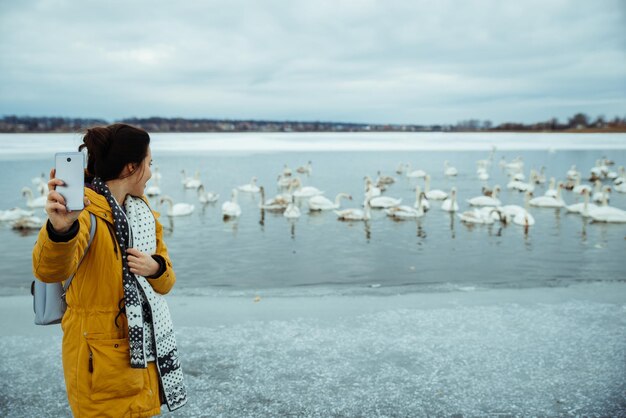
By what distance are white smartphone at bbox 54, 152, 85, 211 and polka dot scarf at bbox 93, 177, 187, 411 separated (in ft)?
0.97

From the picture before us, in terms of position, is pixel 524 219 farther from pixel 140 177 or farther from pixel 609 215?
pixel 140 177

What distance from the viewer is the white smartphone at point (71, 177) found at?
1787 mm

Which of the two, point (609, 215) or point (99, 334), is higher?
point (99, 334)

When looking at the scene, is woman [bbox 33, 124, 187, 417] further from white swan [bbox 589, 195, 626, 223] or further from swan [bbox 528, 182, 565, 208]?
swan [bbox 528, 182, 565, 208]

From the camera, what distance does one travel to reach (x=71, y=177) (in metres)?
1.82

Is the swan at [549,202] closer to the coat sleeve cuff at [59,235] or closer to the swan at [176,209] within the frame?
the swan at [176,209]

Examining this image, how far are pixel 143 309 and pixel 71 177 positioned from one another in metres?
0.66

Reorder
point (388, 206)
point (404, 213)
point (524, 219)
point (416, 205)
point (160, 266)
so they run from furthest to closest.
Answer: point (388, 206), point (416, 205), point (404, 213), point (524, 219), point (160, 266)

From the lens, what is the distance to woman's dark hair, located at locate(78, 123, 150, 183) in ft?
7.00

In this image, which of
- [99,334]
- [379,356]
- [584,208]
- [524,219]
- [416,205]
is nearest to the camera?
[99,334]

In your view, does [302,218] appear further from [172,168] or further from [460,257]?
[172,168]

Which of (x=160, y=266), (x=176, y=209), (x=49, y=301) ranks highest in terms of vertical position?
(x=160, y=266)

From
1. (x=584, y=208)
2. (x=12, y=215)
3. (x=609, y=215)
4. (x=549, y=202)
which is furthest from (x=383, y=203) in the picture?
(x=12, y=215)

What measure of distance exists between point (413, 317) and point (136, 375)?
3509mm
